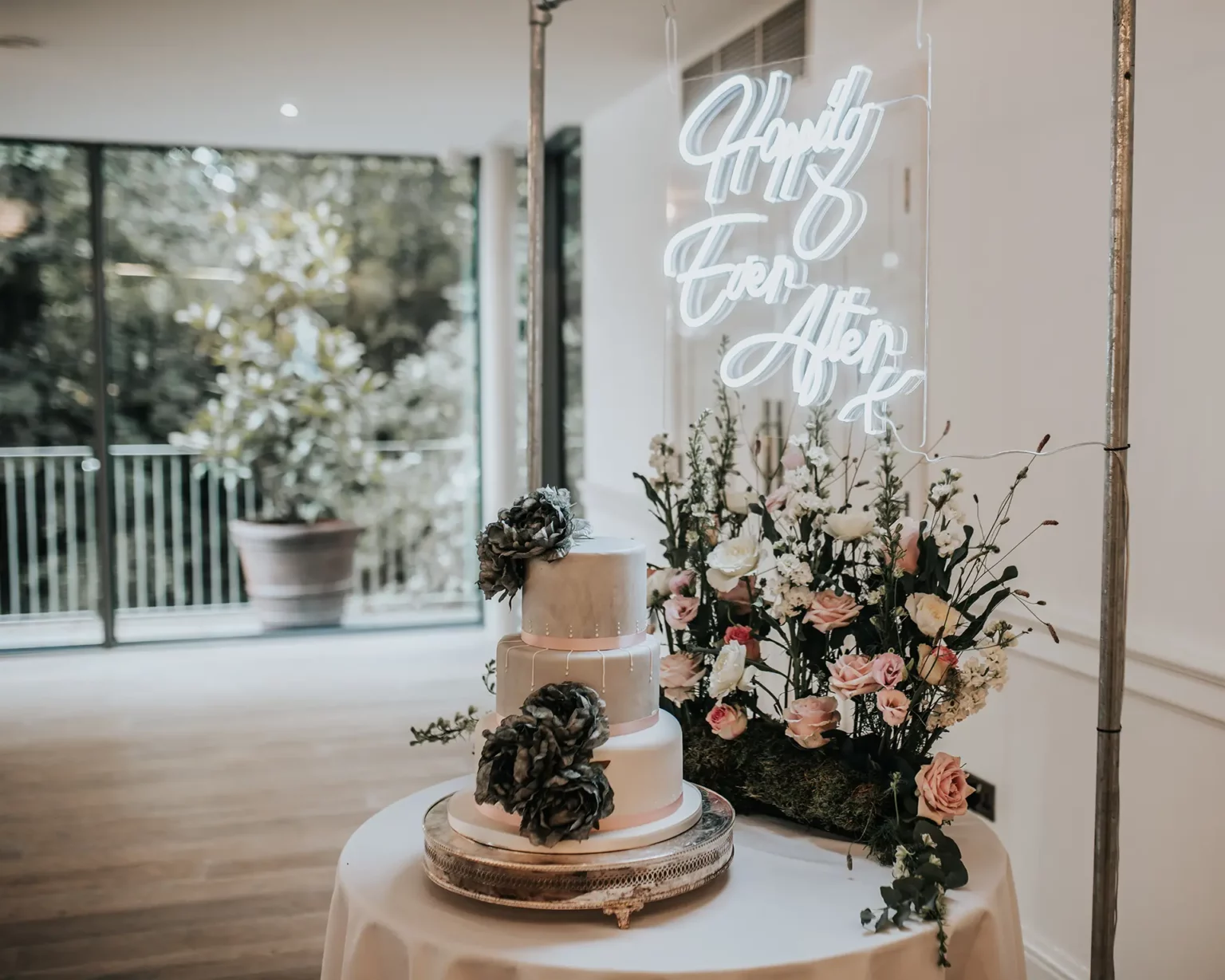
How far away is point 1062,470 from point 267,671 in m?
4.42

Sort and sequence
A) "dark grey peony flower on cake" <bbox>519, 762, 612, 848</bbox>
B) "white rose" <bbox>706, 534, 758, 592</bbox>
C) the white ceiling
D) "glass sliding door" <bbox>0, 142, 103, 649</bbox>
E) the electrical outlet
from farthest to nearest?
1. "glass sliding door" <bbox>0, 142, 103, 649</bbox>
2. the white ceiling
3. the electrical outlet
4. "white rose" <bbox>706, 534, 758, 592</bbox>
5. "dark grey peony flower on cake" <bbox>519, 762, 612, 848</bbox>

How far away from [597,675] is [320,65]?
12.3 feet

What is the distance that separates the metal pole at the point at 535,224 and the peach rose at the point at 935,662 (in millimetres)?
887

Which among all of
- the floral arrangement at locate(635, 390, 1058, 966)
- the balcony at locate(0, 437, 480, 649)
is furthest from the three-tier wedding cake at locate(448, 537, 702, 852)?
the balcony at locate(0, 437, 480, 649)

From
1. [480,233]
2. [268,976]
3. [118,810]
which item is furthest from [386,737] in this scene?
[480,233]

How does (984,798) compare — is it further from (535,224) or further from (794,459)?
(535,224)

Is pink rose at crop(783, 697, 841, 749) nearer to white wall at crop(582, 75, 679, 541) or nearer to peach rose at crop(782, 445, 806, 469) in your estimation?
peach rose at crop(782, 445, 806, 469)

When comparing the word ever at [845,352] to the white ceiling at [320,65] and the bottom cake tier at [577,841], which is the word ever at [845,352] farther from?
the white ceiling at [320,65]

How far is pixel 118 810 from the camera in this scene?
396 cm

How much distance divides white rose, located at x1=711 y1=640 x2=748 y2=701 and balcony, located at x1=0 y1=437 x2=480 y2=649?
17.0 ft

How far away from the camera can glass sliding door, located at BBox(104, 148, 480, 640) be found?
6621mm

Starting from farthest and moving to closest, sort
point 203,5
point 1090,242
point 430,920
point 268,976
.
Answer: point 203,5, point 268,976, point 1090,242, point 430,920

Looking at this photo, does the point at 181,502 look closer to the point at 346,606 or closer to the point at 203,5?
the point at 346,606

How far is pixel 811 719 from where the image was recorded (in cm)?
179
